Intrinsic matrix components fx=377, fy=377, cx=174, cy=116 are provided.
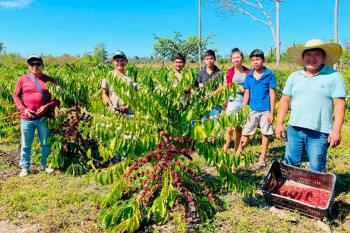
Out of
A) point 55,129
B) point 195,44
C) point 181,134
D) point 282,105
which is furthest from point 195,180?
point 195,44

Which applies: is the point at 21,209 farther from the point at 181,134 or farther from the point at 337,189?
the point at 337,189

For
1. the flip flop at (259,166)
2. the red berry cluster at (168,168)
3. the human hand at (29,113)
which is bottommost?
the flip flop at (259,166)

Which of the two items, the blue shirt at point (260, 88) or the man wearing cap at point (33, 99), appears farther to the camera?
the blue shirt at point (260, 88)

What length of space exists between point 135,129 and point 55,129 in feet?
8.16

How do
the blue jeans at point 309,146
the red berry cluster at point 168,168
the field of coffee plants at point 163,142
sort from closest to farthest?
the field of coffee plants at point 163,142
the red berry cluster at point 168,168
the blue jeans at point 309,146

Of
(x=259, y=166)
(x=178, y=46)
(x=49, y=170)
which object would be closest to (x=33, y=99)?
(x=49, y=170)

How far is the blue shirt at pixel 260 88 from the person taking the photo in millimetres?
5262

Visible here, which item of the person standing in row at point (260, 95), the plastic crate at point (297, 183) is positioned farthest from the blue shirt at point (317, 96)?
the person standing in row at point (260, 95)

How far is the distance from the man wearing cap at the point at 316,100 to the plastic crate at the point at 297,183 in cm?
13

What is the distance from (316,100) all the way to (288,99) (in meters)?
0.43

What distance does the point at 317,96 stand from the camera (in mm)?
3746

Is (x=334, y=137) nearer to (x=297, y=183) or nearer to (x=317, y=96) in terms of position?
(x=317, y=96)

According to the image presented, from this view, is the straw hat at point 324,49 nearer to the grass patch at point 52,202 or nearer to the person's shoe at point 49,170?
the grass patch at point 52,202

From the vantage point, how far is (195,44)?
135ft
